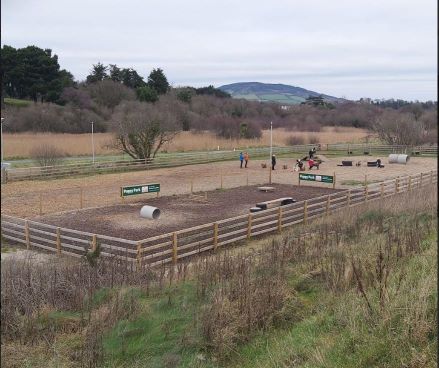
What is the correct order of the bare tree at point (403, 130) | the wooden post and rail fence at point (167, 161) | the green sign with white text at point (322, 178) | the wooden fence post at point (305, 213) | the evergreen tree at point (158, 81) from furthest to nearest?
the evergreen tree at point (158, 81), the bare tree at point (403, 130), the wooden post and rail fence at point (167, 161), the green sign with white text at point (322, 178), the wooden fence post at point (305, 213)

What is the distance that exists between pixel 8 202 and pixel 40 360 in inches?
627

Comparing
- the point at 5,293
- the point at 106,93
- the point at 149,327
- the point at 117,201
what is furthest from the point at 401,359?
the point at 106,93

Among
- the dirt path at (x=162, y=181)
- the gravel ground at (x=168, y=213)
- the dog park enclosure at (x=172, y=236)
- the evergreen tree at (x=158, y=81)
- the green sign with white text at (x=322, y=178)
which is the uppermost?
the evergreen tree at (x=158, y=81)

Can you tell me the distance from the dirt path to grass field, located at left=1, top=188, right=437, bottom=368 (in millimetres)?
11156

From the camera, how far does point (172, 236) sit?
1202 cm

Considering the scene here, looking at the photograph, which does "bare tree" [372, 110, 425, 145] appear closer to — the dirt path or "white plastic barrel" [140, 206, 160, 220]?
the dirt path

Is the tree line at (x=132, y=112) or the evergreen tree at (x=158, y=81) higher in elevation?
the evergreen tree at (x=158, y=81)

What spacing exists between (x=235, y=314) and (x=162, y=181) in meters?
22.3

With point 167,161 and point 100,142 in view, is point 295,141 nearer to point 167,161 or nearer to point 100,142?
point 100,142

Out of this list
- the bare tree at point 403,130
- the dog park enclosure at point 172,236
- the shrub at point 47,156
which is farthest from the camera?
the bare tree at point 403,130

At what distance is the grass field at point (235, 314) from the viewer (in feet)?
16.0

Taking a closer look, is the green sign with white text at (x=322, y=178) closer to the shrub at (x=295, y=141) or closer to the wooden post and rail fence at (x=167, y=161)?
the wooden post and rail fence at (x=167, y=161)

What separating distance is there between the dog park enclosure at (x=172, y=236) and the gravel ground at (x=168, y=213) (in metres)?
1.12

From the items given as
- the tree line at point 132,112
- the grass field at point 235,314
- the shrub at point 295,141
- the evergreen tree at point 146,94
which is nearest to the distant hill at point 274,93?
the tree line at point 132,112
